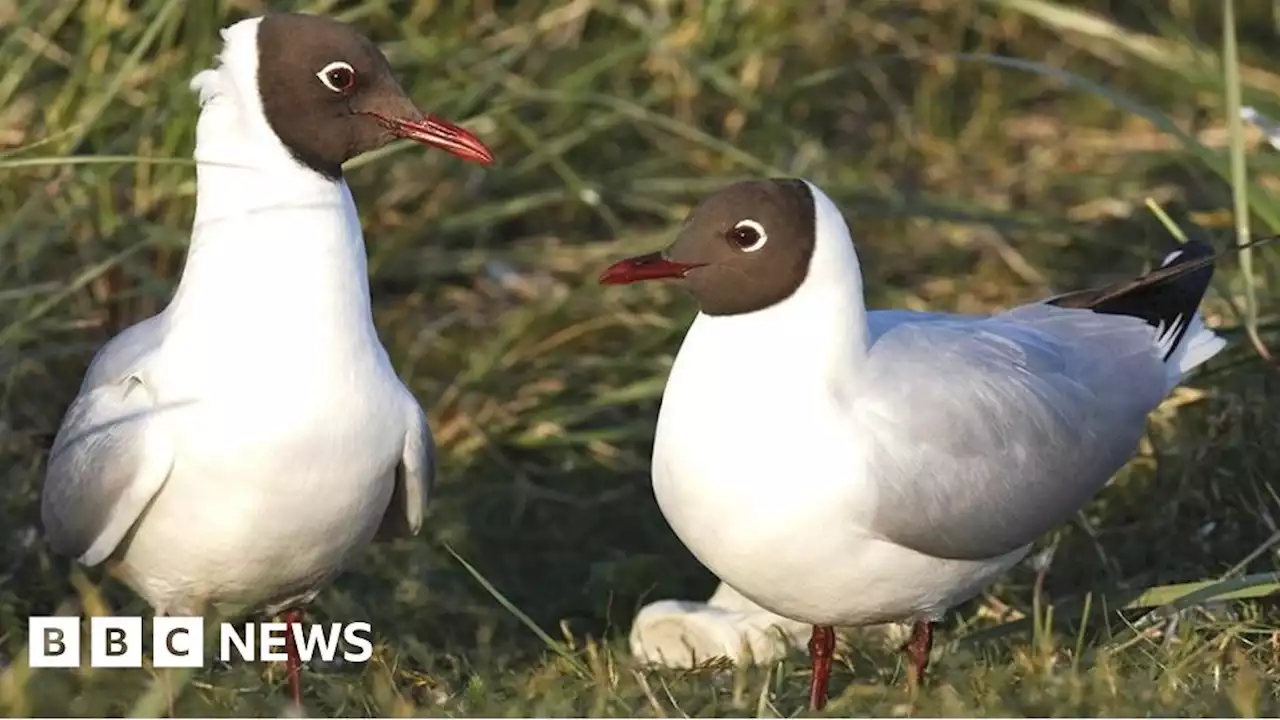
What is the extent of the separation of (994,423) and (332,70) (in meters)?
1.26

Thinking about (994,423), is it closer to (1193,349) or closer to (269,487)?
(1193,349)

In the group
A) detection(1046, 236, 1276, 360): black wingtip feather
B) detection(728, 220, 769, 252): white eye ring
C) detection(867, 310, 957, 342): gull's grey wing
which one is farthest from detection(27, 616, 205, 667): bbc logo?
detection(1046, 236, 1276, 360): black wingtip feather

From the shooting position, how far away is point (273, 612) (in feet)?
13.1

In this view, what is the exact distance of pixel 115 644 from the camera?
3.89 metres

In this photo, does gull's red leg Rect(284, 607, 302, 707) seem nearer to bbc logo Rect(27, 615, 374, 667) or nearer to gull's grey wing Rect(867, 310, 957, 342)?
bbc logo Rect(27, 615, 374, 667)

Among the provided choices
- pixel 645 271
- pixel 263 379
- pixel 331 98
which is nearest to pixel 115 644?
pixel 263 379

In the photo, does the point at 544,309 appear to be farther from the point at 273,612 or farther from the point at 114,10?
the point at 273,612

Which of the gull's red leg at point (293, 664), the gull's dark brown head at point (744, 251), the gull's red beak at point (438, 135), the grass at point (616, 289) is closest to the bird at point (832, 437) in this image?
the gull's dark brown head at point (744, 251)

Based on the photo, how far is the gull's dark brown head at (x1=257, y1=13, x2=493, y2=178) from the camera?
365 cm

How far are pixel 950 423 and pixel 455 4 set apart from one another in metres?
2.67

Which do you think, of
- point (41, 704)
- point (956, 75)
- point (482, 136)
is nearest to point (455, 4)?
point (482, 136)

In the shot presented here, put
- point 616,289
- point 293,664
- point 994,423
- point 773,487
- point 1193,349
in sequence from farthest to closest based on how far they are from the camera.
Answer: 1. point 616,289
2. point 1193,349
3. point 293,664
4. point 994,423
5. point 773,487

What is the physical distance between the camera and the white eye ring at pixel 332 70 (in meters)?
3.67

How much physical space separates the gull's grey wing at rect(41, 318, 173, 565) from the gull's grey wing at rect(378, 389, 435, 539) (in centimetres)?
43
